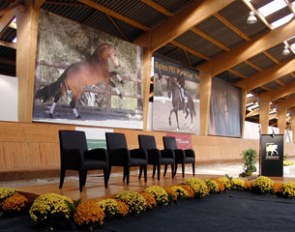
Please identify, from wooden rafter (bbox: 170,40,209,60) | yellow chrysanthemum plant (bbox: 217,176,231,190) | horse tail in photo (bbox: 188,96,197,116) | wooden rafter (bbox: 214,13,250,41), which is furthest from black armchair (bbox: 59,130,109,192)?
horse tail in photo (bbox: 188,96,197,116)

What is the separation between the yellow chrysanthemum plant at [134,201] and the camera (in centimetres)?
379

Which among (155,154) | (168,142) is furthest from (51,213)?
(168,142)

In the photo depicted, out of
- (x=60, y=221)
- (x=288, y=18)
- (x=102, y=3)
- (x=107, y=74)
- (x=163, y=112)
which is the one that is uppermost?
(x=288, y=18)

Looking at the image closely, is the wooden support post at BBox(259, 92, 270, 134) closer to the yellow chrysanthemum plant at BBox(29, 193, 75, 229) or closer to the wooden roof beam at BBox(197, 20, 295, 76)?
the wooden roof beam at BBox(197, 20, 295, 76)

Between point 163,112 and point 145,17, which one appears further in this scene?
point 163,112

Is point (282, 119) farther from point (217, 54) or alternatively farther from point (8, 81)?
point (8, 81)

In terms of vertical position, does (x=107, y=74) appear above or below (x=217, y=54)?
below

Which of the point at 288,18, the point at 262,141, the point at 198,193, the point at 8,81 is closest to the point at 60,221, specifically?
the point at 198,193

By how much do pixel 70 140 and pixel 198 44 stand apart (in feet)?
26.6

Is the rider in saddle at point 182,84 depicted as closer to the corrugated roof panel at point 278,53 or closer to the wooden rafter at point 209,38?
the wooden rafter at point 209,38

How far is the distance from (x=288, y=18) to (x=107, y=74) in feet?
20.5

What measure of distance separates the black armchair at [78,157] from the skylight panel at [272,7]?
7806 millimetres

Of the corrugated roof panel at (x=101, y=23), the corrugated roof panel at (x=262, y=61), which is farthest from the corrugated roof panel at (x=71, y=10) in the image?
the corrugated roof panel at (x=262, y=61)

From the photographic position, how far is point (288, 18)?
437 inches
